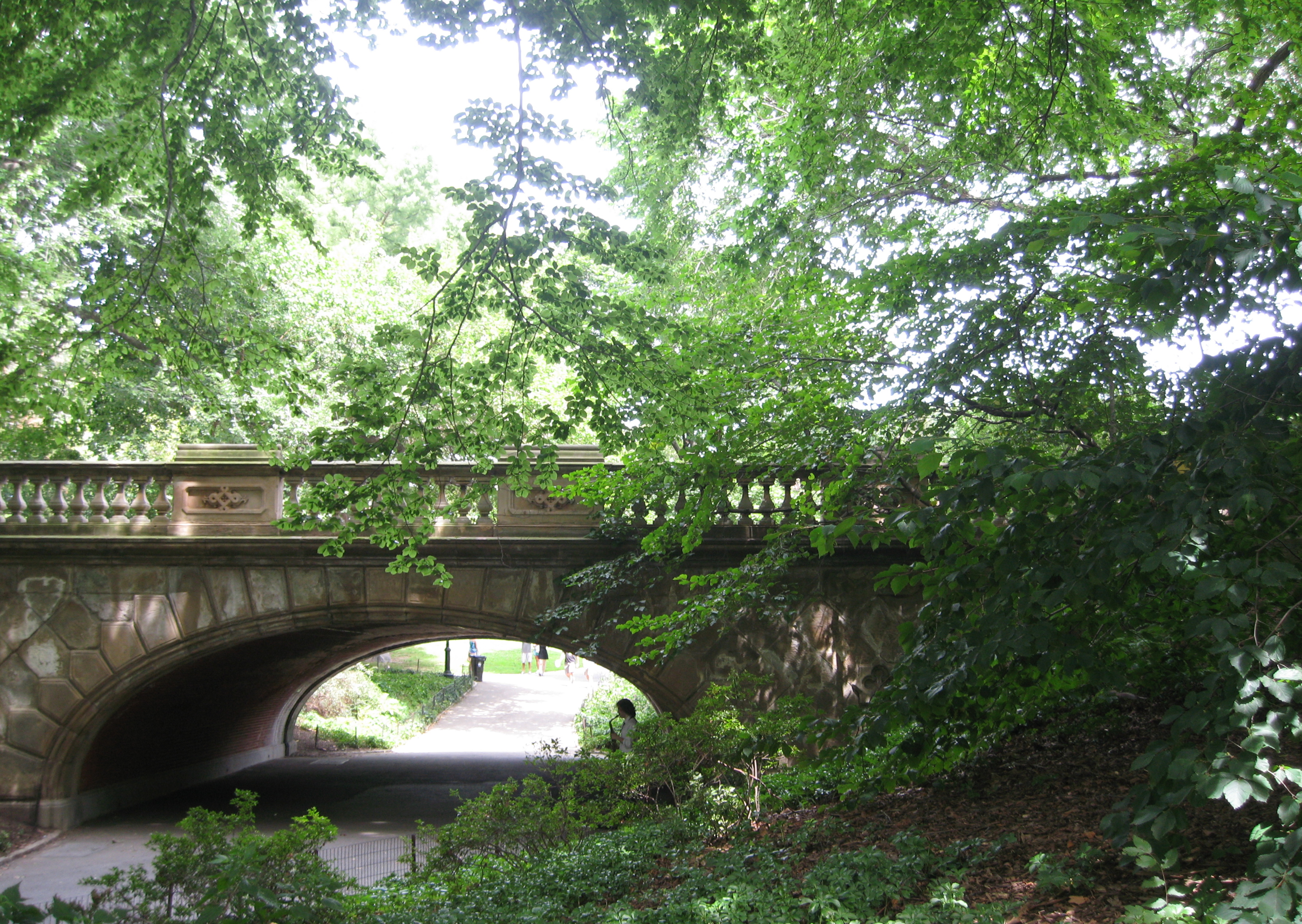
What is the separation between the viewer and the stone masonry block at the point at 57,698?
875 centimetres

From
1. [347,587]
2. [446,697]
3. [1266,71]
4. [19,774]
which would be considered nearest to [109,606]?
[19,774]

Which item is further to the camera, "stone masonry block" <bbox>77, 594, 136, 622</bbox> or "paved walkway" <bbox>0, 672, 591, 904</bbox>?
"stone masonry block" <bbox>77, 594, 136, 622</bbox>

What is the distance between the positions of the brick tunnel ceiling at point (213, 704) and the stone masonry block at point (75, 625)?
2.59 feet

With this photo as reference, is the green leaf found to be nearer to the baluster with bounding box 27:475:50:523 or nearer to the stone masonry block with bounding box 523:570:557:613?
the stone masonry block with bounding box 523:570:557:613

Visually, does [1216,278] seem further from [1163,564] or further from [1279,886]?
[1279,886]

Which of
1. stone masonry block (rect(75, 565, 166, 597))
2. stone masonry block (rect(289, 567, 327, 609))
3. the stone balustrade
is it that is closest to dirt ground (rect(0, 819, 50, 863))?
stone masonry block (rect(75, 565, 166, 597))

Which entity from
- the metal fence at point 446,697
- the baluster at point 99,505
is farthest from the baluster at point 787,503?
the metal fence at point 446,697

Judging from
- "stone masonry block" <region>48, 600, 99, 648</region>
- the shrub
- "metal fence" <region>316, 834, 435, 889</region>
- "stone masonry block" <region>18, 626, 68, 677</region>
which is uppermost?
"stone masonry block" <region>48, 600, 99, 648</region>

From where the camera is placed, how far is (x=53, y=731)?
344 inches

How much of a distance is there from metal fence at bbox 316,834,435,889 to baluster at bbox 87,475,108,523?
377 cm

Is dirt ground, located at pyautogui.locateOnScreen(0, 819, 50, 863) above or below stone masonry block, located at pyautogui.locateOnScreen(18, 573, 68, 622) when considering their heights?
below

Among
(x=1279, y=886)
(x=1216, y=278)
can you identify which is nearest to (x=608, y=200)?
(x=1216, y=278)

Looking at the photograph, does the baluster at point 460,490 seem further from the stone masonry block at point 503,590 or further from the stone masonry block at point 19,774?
the stone masonry block at point 19,774

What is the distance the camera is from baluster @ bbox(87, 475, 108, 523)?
28.9ft
